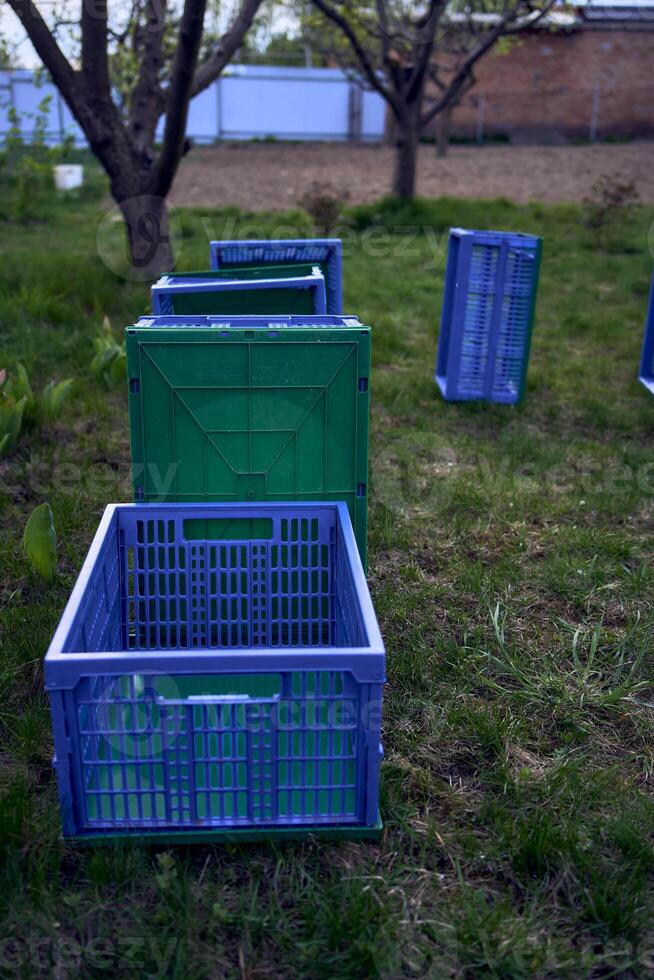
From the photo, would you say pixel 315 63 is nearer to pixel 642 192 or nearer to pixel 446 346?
pixel 642 192

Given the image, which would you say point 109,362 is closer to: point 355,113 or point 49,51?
point 49,51

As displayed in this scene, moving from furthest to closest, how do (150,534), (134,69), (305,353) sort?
(134,69) → (150,534) → (305,353)

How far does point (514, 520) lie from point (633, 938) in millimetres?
2124

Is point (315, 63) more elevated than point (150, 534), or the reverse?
point (315, 63)

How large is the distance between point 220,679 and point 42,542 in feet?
3.02

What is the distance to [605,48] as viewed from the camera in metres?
26.6

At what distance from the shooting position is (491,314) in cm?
528

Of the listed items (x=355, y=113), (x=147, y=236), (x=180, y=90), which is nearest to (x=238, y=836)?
(x=180, y=90)

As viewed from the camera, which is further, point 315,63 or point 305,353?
point 315,63

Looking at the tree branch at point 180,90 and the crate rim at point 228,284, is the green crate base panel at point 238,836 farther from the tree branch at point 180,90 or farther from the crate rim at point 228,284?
the tree branch at point 180,90

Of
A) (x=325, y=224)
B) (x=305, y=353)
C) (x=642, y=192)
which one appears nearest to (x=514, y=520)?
(x=305, y=353)

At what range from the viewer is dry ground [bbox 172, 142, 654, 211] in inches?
547

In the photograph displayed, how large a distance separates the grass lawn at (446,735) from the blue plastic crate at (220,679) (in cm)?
11

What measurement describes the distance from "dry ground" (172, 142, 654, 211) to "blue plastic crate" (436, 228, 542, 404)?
26.0 ft
